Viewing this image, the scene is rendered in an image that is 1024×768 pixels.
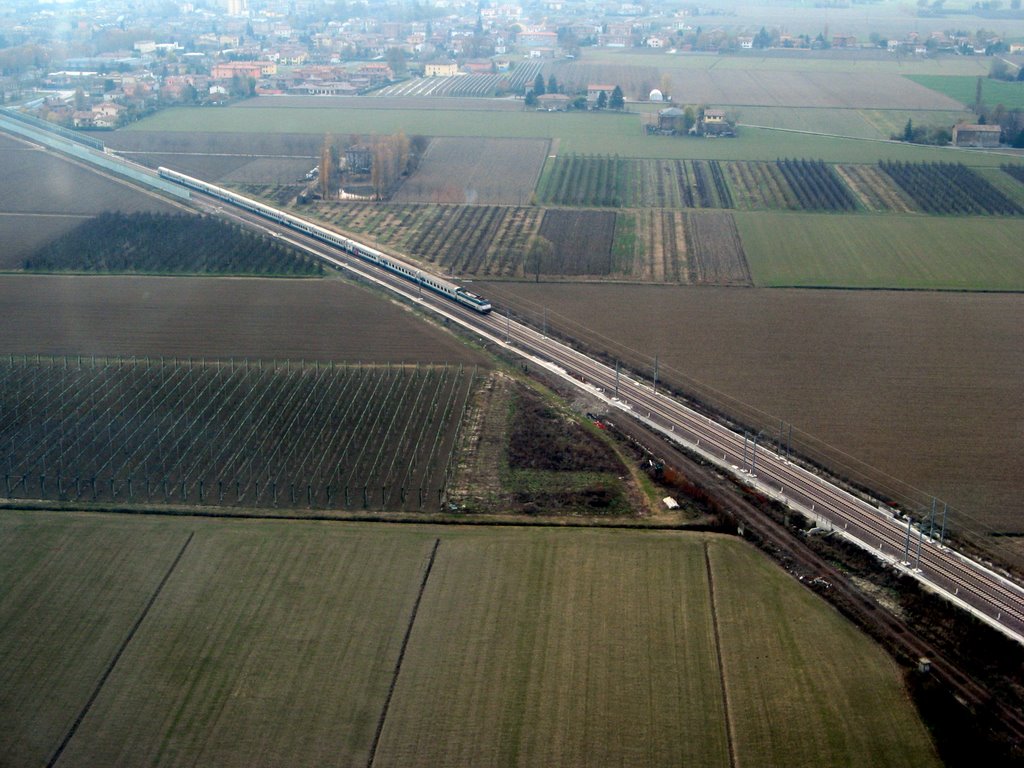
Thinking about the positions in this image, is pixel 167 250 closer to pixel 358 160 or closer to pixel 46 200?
pixel 46 200

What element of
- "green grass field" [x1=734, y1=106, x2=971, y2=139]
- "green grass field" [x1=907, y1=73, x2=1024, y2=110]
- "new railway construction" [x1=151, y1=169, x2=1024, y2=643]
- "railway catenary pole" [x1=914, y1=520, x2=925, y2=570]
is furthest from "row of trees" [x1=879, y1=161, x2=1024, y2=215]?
"railway catenary pole" [x1=914, y1=520, x2=925, y2=570]

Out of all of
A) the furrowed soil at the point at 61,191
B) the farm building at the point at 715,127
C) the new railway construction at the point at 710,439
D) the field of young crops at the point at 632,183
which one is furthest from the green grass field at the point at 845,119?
the furrowed soil at the point at 61,191

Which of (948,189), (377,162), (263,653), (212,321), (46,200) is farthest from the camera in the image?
(377,162)

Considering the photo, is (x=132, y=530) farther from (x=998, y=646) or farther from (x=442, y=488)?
(x=998, y=646)

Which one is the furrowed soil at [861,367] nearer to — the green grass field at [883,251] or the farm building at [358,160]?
the green grass field at [883,251]

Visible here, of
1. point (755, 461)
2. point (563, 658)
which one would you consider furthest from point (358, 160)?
point (563, 658)

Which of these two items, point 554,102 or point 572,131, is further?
point 554,102

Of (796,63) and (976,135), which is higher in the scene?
(796,63)
